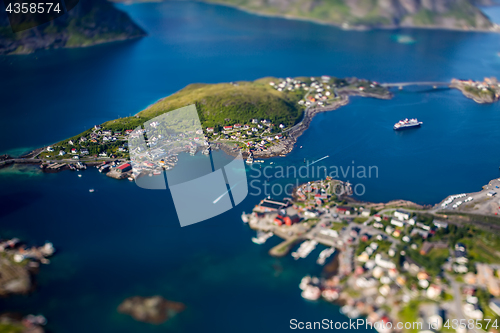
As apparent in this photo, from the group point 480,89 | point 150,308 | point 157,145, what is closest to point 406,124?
point 480,89

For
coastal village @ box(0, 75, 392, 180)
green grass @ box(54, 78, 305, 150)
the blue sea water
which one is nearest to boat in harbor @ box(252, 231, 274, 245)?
the blue sea water

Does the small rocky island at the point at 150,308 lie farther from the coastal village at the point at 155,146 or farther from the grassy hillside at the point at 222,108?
the grassy hillside at the point at 222,108

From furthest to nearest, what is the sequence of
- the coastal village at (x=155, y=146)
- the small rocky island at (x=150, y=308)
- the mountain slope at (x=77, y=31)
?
the mountain slope at (x=77, y=31), the coastal village at (x=155, y=146), the small rocky island at (x=150, y=308)

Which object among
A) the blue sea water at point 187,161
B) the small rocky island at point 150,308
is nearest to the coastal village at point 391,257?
the blue sea water at point 187,161

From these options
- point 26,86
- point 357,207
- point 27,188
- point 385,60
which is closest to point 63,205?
point 27,188

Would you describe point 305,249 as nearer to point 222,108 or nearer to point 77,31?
point 222,108
